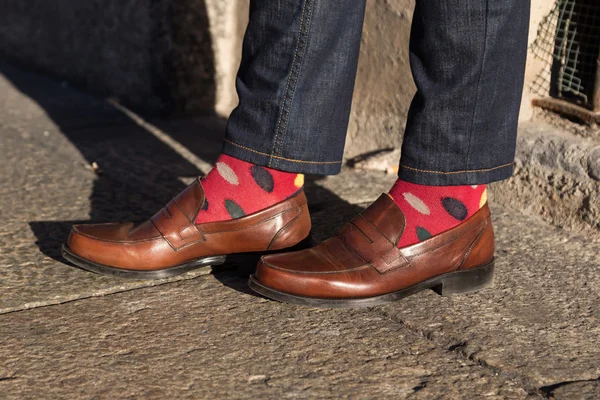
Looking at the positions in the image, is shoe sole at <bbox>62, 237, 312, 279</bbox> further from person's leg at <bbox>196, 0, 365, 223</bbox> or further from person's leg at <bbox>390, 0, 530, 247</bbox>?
person's leg at <bbox>390, 0, 530, 247</bbox>

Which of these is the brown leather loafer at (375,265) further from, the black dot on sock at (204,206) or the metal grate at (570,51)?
the metal grate at (570,51)

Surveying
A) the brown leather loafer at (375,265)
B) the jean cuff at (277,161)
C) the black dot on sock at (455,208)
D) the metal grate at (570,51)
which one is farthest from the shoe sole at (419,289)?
the metal grate at (570,51)

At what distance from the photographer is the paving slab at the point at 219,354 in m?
1.22

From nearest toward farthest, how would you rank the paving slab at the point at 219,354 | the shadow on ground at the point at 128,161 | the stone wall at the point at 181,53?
the paving slab at the point at 219,354 < the shadow on ground at the point at 128,161 < the stone wall at the point at 181,53

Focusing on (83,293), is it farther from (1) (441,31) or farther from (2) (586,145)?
(2) (586,145)

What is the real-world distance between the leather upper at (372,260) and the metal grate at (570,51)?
2.19ft

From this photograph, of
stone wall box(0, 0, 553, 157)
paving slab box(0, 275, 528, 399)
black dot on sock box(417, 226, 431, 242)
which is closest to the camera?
paving slab box(0, 275, 528, 399)

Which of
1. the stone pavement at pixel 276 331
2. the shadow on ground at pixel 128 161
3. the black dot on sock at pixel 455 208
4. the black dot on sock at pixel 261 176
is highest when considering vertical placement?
the black dot on sock at pixel 261 176

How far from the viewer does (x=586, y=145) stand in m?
1.90

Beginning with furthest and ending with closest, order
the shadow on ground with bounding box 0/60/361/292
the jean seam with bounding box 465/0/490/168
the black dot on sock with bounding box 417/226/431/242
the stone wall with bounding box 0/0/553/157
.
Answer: the stone wall with bounding box 0/0/553/157, the shadow on ground with bounding box 0/60/361/292, the black dot on sock with bounding box 417/226/431/242, the jean seam with bounding box 465/0/490/168

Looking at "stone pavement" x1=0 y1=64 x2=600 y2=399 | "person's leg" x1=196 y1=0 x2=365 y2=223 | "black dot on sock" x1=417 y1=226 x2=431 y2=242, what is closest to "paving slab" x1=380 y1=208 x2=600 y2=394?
"stone pavement" x1=0 y1=64 x2=600 y2=399

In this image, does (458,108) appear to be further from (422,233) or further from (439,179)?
(422,233)

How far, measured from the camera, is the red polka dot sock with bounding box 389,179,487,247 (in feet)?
4.93

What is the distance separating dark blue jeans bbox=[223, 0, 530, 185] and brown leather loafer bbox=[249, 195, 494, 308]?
0.10m
